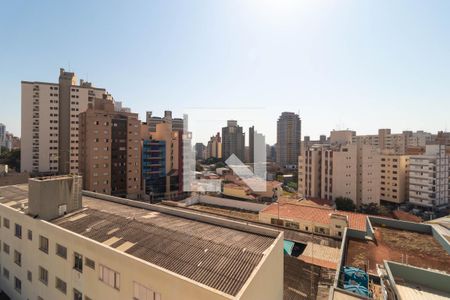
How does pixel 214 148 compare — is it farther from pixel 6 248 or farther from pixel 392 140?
pixel 6 248

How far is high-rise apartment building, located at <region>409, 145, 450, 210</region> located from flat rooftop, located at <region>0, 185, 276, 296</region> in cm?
4318

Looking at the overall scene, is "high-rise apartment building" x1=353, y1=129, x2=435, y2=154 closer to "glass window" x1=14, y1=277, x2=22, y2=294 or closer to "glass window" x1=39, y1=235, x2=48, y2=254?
"glass window" x1=39, y1=235, x2=48, y2=254

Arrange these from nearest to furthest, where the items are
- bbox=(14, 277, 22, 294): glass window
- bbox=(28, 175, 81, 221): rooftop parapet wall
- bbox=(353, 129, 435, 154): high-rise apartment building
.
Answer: bbox=(28, 175, 81, 221): rooftop parapet wall → bbox=(14, 277, 22, 294): glass window → bbox=(353, 129, 435, 154): high-rise apartment building

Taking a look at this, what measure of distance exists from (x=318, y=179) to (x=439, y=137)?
35.5 metres

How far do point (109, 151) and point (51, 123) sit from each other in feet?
54.6

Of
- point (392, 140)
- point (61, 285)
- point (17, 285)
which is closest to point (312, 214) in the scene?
point (61, 285)

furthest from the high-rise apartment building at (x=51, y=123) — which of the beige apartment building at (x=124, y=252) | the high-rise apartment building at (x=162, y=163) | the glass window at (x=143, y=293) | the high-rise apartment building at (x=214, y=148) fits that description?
the glass window at (x=143, y=293)

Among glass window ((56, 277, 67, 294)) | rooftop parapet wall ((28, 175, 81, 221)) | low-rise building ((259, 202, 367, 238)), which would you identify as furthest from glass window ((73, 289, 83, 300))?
low-rise building ((259, 202, 367, 238))

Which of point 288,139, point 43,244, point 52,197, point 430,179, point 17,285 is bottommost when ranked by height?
point 17,285

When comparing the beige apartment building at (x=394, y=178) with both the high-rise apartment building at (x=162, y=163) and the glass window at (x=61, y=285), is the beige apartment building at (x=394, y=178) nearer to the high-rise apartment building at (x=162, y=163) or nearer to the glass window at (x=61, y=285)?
the high-rise apartment building at (x=162, y=163)

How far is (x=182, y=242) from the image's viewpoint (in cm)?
798

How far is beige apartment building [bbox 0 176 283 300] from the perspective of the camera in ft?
20.9

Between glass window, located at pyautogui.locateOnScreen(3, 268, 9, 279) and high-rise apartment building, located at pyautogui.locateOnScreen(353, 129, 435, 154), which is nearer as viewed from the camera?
glass window, located at pyautogui.locateOnScreen(3, 268, 9, 279)

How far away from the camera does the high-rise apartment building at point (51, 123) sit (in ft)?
136
